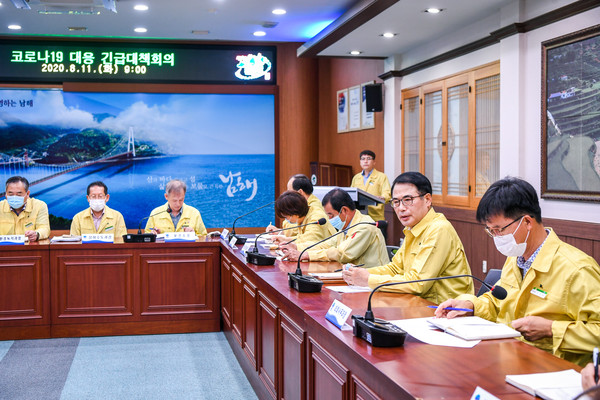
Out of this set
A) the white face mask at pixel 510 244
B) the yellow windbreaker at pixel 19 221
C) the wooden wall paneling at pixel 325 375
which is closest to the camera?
the wooden wall paneling at pixel 325 375

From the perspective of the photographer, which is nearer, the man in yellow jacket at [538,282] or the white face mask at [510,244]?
the man in yellow jacket at [538,282]

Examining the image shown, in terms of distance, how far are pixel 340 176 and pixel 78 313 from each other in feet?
15.1

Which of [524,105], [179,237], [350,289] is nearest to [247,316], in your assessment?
[350,289]

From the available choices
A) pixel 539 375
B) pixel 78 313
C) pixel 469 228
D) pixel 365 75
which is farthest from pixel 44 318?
pixel 365 75

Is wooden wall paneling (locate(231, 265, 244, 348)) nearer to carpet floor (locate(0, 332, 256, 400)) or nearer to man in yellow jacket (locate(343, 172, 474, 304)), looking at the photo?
carpet floor (locate(0, 332, 256, 400))

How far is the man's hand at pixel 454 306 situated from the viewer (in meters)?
2.26

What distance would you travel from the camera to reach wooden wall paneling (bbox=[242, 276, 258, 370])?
3705 millimetres

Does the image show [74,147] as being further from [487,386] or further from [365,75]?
[487,386]

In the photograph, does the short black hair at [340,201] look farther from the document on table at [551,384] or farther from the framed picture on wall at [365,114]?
the framed picture on wall at [365,114]

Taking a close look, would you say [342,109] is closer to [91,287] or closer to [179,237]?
[179,237]

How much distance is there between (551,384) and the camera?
1530mm

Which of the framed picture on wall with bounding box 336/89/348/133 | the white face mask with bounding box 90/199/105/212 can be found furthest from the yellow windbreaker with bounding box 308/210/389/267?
the framed picture on wall with bounding box 336/89/348/133

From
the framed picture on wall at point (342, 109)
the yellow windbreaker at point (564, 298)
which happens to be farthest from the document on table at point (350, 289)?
the framed picture on wall at point (342, 109)

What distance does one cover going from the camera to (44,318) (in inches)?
200
